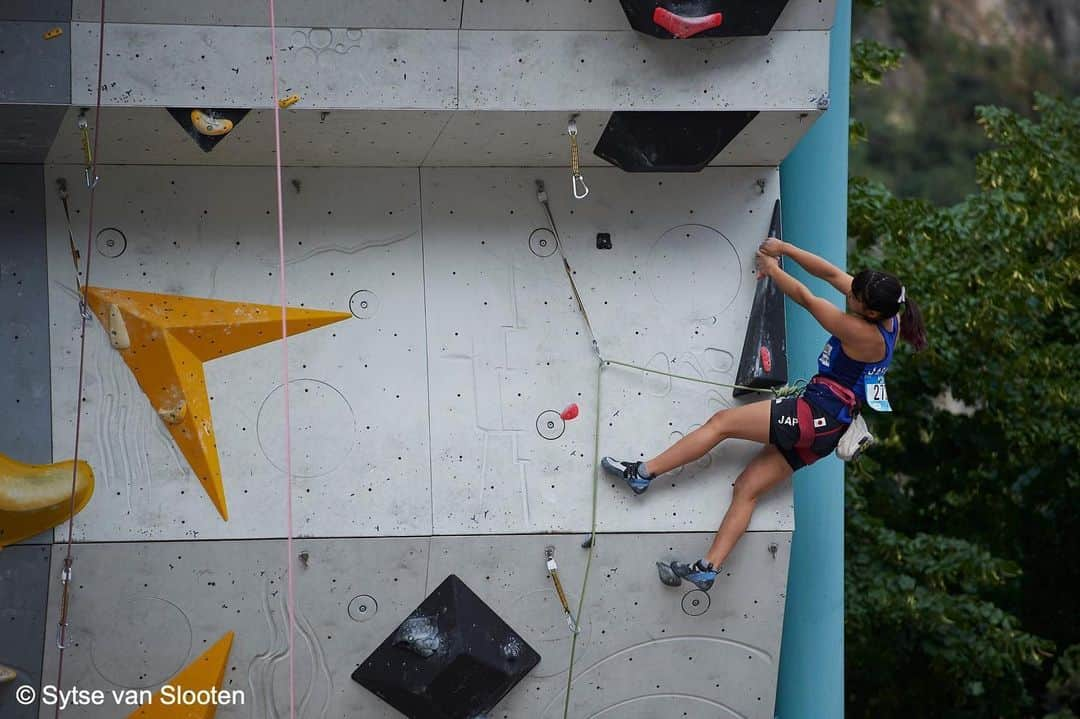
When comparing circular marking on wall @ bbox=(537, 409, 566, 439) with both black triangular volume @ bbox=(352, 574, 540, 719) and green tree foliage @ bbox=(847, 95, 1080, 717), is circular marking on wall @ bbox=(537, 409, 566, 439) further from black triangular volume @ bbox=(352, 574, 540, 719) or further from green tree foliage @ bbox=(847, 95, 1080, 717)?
green tree foliage @ bbox=(847, 95, 1080, 717)

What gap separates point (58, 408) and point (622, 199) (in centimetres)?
214

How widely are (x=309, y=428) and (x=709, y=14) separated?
1985 mm

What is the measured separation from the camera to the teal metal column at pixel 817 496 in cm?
559

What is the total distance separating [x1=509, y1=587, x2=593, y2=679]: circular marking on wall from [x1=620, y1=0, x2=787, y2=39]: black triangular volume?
2030 mm

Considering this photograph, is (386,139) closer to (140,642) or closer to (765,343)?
(765,343)

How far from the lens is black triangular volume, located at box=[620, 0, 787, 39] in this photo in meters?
4.54

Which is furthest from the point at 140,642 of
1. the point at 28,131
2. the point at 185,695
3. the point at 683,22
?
the point at 683,22

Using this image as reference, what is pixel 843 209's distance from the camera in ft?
18.6

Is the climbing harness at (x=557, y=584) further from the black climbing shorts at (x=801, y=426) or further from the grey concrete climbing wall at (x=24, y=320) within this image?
the grey concrete climbing wall at (x=24, y=320)

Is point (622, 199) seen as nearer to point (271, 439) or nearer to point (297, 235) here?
point (297, 235)

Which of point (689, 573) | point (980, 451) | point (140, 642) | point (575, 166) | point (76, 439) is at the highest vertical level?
point (575, 166)

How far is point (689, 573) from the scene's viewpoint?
4.93 m

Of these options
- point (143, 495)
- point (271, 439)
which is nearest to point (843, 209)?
point (271, 439)

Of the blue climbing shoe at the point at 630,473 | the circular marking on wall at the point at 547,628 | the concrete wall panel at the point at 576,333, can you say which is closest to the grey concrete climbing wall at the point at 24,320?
the concrete wall panel at the point at 576,333
